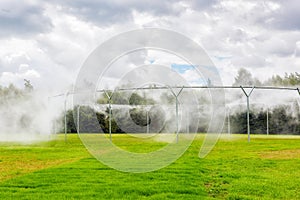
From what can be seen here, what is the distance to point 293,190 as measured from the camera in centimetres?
1033

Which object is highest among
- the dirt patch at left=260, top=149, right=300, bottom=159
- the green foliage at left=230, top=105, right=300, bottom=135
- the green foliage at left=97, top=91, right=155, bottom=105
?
the green foliage at left=97, top=91, right=155, bottom=105

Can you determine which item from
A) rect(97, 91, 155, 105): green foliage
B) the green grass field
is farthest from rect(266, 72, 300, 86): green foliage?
the green grass field

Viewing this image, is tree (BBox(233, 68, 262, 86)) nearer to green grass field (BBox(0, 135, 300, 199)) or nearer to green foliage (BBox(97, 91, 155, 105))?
Answer: green foliage (BBox(97, 91, 155, 105))

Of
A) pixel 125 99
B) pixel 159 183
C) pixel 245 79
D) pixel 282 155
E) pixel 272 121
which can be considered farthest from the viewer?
pixel 245 79

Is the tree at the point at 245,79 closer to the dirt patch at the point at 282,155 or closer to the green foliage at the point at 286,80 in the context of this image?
the green foliage at the point at 286,80

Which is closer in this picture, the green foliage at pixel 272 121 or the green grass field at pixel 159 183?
the green grass field at pixel 159 183

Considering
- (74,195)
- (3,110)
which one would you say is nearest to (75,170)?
(74,195)

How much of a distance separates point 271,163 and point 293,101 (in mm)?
35056

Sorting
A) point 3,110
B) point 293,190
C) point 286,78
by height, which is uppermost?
point 286,78

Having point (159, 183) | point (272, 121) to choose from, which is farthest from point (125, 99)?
point (159, 183)

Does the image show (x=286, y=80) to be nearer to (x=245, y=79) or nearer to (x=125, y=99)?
(x=245, y=79)

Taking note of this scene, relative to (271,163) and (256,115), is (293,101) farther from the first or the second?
(271,163)

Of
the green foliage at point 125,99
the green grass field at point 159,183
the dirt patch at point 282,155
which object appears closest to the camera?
the green grass field at point 159,183

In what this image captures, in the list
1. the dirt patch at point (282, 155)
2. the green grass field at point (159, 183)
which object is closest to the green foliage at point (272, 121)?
the dirt patch at point (282, 155)
